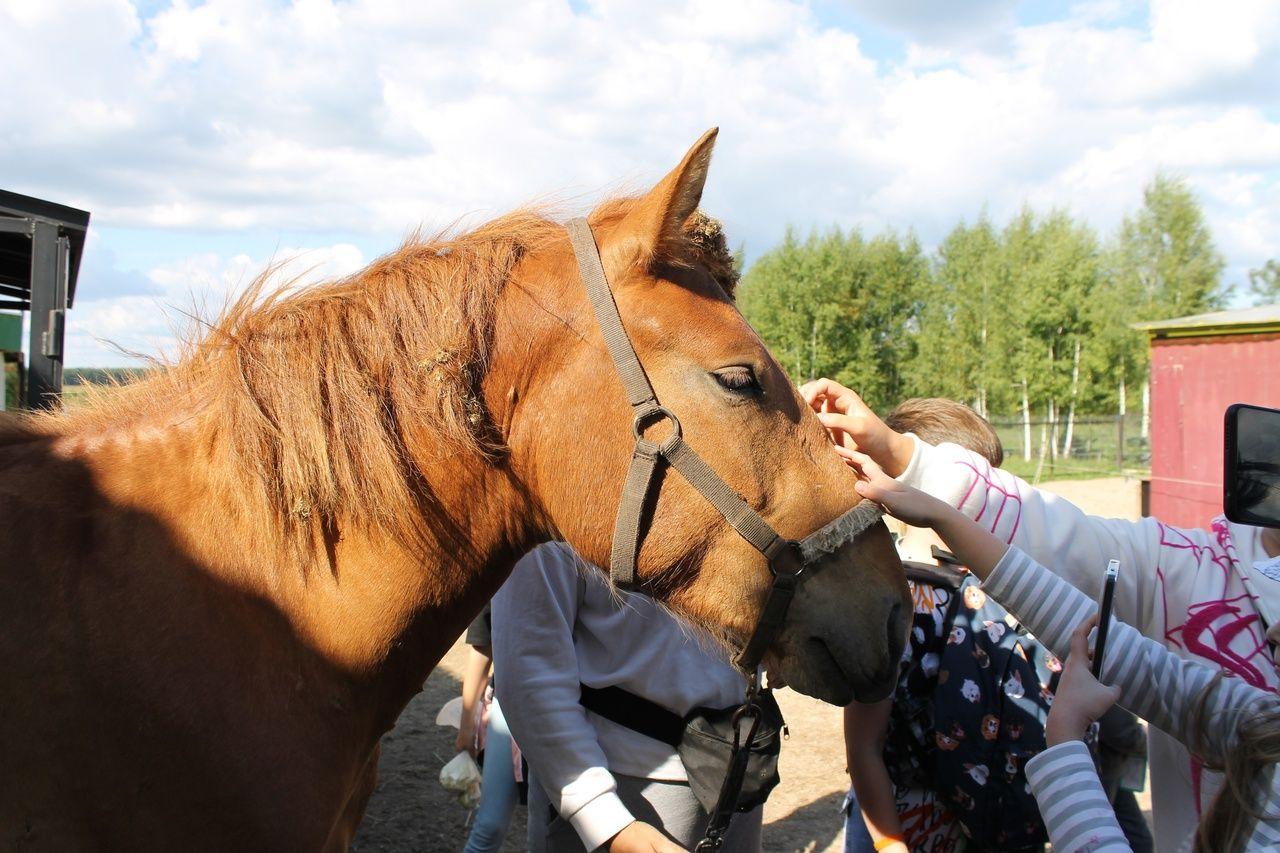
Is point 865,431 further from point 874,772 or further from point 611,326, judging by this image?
point 874,772

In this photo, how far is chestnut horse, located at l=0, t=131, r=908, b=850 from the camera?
145 centimetres

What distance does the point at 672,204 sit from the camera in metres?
1.68

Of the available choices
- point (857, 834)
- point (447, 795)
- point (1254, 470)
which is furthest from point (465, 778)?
point (1254, 470)

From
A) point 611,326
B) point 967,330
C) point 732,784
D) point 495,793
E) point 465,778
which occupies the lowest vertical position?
point 465,778

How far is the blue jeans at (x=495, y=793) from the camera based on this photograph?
12.0 ft

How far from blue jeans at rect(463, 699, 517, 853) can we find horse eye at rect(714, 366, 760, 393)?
8.33 ft

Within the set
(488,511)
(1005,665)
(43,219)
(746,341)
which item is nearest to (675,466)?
(746,341)

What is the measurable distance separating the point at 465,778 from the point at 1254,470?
4.08 m

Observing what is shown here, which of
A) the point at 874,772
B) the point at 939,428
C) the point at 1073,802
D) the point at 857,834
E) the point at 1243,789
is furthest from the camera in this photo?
the point at 939,428

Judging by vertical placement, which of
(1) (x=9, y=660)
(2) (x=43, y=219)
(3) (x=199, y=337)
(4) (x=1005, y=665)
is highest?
(2) (x=43, y=219)

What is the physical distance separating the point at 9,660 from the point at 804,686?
1458mm

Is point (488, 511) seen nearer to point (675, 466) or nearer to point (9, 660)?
point (675, 466)

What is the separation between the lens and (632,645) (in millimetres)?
2176

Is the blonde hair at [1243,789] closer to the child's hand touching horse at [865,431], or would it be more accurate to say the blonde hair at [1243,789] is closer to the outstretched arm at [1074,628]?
the outstretched arm at [1074,628]
